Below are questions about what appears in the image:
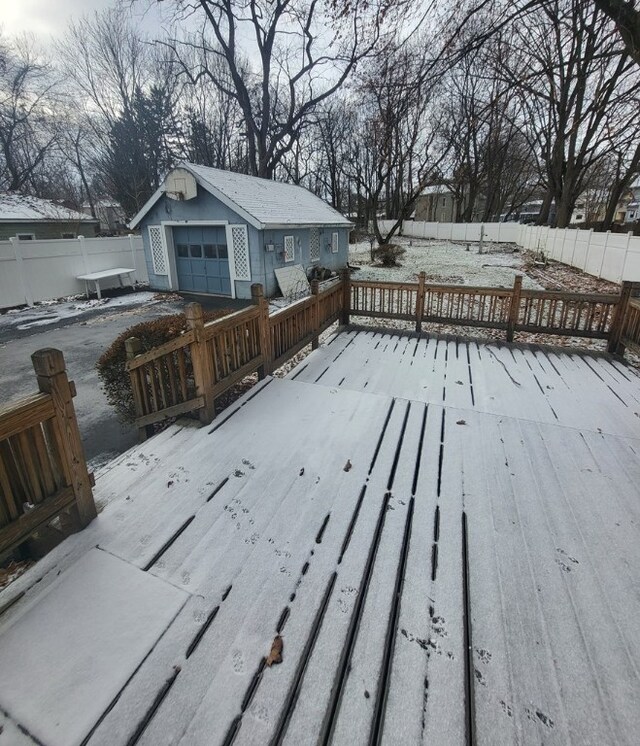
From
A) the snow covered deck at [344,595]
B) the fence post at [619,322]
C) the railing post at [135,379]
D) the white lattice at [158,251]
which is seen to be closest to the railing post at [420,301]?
the fence post at [619,322]

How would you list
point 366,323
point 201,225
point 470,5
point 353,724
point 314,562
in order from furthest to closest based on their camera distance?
point 201,225 → point 366,323 → point 470,5 → point 314,562 → point 353,724

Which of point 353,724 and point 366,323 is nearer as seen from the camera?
point 353,724

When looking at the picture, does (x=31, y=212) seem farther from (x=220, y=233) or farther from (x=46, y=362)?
(x=46, y=362)

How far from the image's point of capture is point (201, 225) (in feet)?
37.4

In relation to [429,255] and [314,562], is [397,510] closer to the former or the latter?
[314,562]

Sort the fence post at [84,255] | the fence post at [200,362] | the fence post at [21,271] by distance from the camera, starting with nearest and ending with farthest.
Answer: the fence post at [200,362], the fence post at [21,271], the fence post at [84,255]

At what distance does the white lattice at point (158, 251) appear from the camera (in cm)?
1220

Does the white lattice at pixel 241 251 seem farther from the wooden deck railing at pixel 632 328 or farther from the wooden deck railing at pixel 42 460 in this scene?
the wooden deck railing at pixel 42 460

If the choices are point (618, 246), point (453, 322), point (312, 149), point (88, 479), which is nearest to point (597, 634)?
point (88, 479)

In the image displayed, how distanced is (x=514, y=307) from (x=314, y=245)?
30.3 feet

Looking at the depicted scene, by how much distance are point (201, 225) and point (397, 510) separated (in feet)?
36.9

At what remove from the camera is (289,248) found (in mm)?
12164

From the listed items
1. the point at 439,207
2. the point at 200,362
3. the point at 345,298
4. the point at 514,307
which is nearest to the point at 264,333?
the point at 200,362

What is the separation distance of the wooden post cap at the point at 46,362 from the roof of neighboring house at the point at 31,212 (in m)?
16.8
